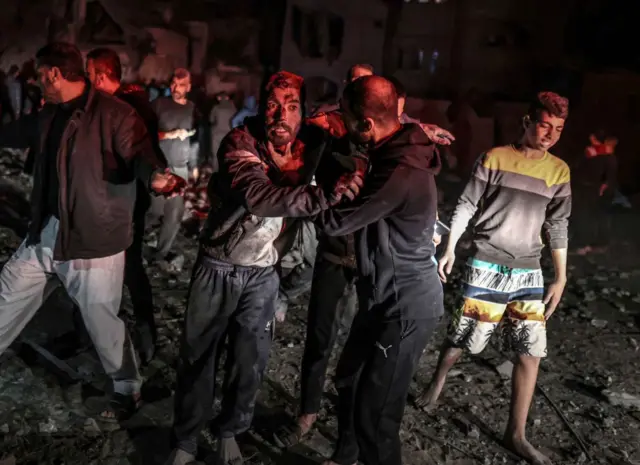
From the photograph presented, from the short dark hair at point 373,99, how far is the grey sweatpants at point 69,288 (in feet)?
6.14

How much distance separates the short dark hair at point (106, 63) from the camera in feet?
15.1

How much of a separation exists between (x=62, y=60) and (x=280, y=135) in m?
1.45

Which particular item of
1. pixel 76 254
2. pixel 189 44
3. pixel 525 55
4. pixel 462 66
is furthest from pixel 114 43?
pixel 76 254

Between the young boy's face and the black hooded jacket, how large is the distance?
949 mm

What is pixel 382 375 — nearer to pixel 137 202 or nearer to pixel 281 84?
pixel 281 84

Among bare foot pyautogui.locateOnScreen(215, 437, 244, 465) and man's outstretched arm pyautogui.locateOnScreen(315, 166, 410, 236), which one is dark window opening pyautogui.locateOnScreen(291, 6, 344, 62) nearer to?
bare foot pyautogui.locateOnScreen(215, 437, 244, 465)

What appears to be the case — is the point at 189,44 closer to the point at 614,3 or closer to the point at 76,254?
the point at 614,3

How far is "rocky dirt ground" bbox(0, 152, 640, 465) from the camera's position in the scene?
A: 13.0 feet

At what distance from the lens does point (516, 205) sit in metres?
3.91

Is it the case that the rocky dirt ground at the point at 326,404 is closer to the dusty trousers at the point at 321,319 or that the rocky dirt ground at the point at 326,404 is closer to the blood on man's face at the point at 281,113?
the dusty trousers at the point at 321,319

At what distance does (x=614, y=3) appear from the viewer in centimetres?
2108

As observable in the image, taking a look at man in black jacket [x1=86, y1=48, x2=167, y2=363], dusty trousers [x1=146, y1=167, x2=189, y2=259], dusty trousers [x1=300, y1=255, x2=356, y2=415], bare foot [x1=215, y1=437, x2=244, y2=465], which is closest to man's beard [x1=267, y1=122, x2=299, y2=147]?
dusty trousers [x1=300, y1=255, x2=356, y2=415]

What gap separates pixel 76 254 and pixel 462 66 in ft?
66.6

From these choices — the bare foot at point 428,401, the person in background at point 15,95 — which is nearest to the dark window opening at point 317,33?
the person in background at point 15,95
